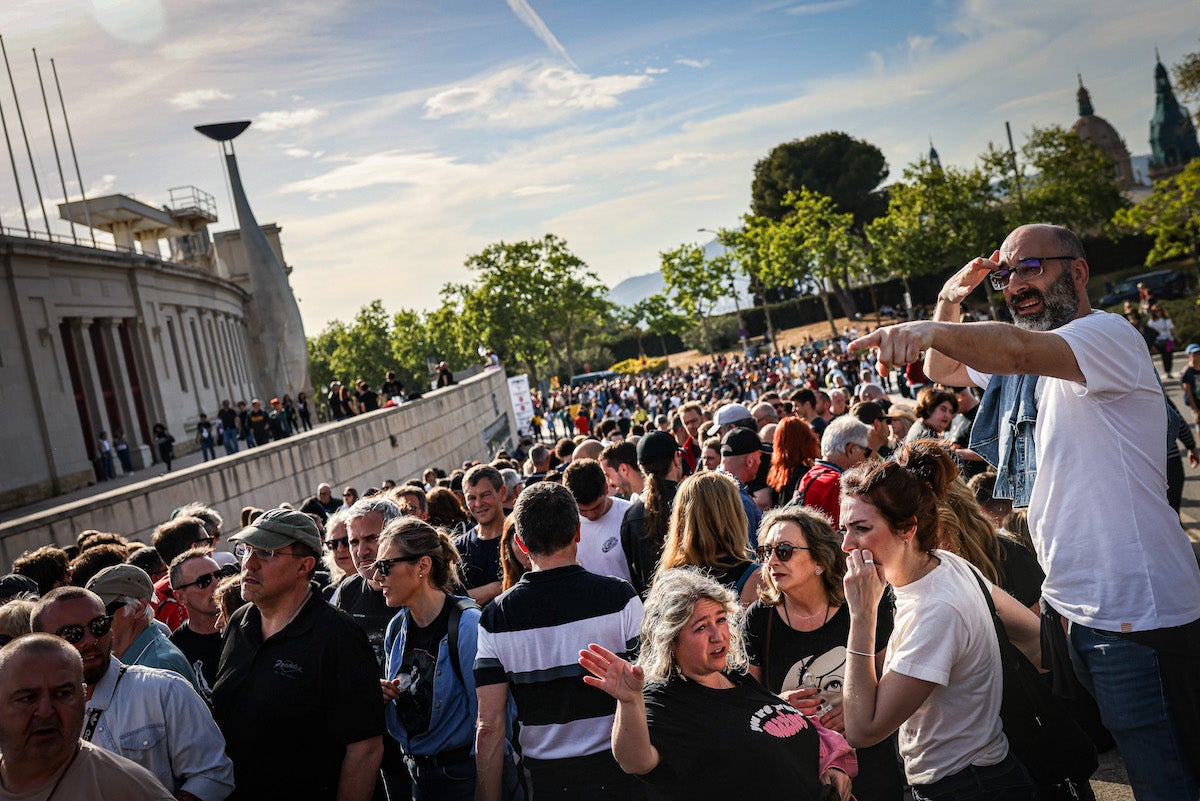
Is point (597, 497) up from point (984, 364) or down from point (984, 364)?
down

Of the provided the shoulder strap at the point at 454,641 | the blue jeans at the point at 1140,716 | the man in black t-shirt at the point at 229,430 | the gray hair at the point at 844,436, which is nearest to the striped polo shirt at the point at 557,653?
the shoulder strap at the point at 454,641

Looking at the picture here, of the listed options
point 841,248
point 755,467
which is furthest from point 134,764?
point 841,248

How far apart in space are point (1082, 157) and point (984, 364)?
67.1 meters

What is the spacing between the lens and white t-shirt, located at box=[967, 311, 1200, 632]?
3.00 meters

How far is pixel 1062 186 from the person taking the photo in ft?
197

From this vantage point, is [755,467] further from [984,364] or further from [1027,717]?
[984,364]

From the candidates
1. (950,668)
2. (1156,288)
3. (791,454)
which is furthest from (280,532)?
(1156,288)

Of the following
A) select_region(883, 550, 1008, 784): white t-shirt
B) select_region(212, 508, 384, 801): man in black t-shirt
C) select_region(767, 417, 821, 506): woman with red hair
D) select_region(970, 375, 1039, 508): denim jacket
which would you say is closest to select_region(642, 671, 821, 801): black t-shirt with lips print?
select_region(883, 550, 1008, 784): white t-shirt

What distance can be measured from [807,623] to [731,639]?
0.60 meters

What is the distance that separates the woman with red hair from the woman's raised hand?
4.15 metres

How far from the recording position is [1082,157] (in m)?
62.0

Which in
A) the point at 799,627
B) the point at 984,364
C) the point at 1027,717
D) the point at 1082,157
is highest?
the point at 1082,157

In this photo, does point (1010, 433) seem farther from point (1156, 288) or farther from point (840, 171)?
point (840, 171)

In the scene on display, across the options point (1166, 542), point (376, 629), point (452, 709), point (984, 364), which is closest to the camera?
point (984, 364)
